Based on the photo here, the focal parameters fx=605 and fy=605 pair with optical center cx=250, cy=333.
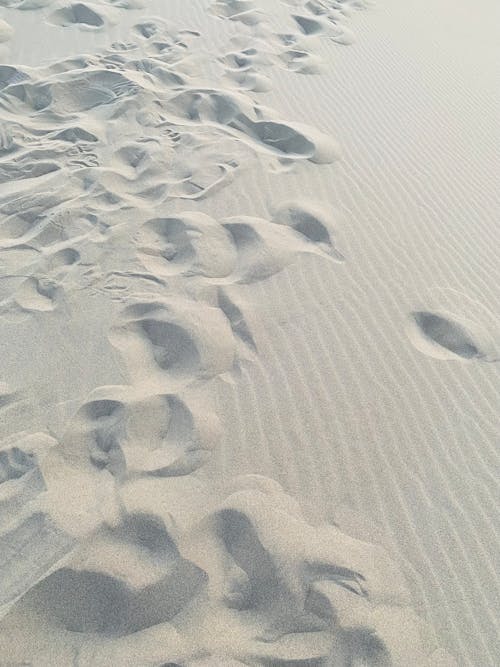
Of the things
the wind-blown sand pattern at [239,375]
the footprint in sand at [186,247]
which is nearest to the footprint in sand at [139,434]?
the wind-blown sand pattern at [239,375]

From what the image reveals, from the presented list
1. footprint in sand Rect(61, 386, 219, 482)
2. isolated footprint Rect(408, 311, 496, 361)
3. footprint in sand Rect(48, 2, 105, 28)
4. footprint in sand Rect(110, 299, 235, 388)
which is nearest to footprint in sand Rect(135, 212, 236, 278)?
footprint in sand Rect(110, 299, 235, 388)

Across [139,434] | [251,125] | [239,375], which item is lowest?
[139,434]

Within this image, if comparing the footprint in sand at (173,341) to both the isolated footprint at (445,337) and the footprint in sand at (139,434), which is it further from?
the isolated footprint at (445,337)

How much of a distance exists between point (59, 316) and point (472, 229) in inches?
96.8

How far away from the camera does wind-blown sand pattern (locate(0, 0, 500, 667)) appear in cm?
180

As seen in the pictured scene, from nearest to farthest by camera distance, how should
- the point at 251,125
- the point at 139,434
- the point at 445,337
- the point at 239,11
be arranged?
the point at 139,434 < the point at 445,337 < the point at 251,125 < the point at 239,11

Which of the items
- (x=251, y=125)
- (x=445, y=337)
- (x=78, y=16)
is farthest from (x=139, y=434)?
(x=78, y=16)

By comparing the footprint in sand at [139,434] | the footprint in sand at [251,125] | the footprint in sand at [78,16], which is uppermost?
the footprint in sand at [251,125]

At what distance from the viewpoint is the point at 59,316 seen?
2.72m

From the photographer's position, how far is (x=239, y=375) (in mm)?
2516

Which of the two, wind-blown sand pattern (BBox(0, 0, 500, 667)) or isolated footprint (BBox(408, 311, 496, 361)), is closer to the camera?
wind-blown sand pattern (BBox(0, 0, 500, 667))

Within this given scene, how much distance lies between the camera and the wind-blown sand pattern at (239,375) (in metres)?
1.80

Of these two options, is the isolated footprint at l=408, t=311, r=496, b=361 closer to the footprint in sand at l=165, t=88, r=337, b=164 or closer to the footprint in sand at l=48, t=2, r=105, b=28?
the footprint in sand at l=165, t=88, r=337, b=164

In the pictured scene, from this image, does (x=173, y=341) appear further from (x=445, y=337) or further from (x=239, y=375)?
(x=445, y=337)
